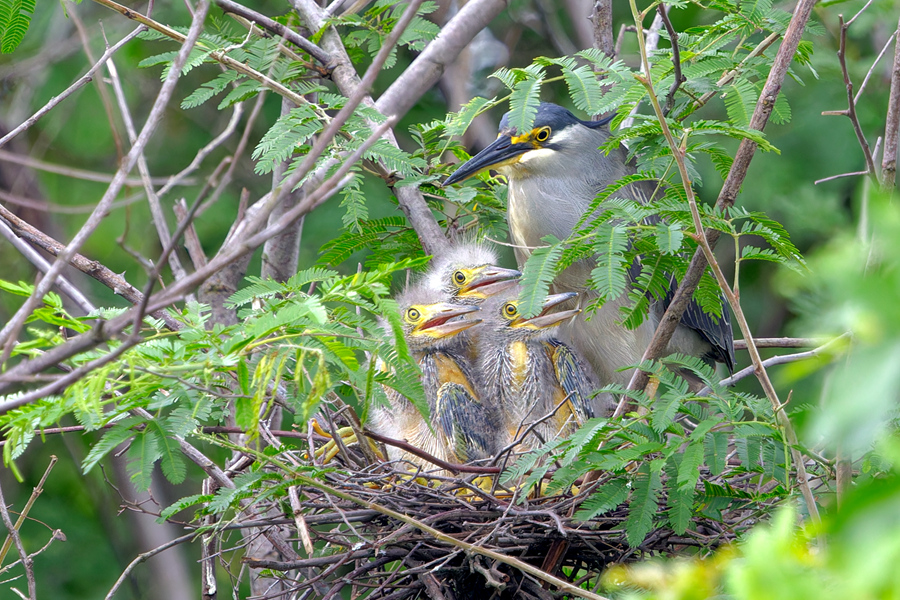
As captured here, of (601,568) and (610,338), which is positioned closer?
(601,568)

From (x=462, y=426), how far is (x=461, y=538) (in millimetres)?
624

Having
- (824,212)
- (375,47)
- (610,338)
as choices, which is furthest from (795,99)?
(375,47)

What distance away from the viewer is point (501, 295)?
11.3 feet

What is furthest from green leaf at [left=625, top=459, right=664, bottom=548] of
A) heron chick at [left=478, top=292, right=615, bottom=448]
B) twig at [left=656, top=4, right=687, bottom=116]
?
twig at [left=656, top=4, right=687, bottom=116]

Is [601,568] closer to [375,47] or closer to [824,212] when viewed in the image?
[375,47]

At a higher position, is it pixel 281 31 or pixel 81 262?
pixel 281 31

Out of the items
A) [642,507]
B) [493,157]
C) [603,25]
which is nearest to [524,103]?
[493,157]

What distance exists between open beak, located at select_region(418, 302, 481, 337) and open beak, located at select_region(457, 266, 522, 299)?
0.13 meters

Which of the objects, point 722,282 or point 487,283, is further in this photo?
point 487,283

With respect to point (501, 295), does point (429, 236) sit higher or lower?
higher

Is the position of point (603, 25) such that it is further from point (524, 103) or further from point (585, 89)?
point (524, 103)

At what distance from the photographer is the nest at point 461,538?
233 centimetres

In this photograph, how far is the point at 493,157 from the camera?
3281 mm

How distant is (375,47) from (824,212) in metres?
2.59
